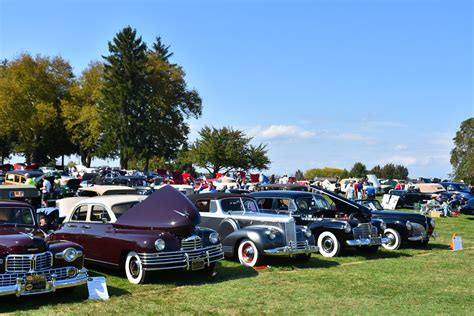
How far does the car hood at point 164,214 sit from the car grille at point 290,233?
2.40 metres

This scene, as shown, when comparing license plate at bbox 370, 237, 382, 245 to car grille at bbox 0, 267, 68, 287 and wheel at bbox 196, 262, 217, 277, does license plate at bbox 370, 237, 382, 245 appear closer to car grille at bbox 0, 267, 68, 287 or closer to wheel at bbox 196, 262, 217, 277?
wheel at bbox 196, 262, 217, 277

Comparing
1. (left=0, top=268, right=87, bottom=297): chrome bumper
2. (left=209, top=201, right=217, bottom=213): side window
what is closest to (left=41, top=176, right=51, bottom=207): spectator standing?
(left=209, top=201, right=217, bottom=213): side window

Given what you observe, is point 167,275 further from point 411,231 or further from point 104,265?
point 411,231

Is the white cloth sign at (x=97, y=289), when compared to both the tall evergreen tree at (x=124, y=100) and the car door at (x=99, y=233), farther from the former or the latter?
the tall evergreen tree at (x=124, y=100)

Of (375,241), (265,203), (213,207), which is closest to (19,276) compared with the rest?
(213,207)

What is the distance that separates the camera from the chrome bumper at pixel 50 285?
7090mm

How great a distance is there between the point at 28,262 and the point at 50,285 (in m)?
0.46

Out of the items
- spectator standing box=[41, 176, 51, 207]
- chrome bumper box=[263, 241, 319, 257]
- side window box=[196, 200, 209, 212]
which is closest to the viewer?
chrome bumper box=[263, 241, 319, 257]

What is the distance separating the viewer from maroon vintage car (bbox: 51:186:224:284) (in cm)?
893

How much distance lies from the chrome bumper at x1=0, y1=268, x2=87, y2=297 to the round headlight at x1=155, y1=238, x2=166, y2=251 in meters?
1.33

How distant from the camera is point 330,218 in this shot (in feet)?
45.0

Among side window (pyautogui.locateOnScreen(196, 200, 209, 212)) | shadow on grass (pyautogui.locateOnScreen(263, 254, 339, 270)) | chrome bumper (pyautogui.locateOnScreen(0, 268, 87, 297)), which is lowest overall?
shadow on grass (pyautogui.locateOnScreen(263, 254, 339, 270))

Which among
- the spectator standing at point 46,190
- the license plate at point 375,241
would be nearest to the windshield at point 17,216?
the license plate at point 375,241

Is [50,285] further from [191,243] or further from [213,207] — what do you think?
[213,207]
